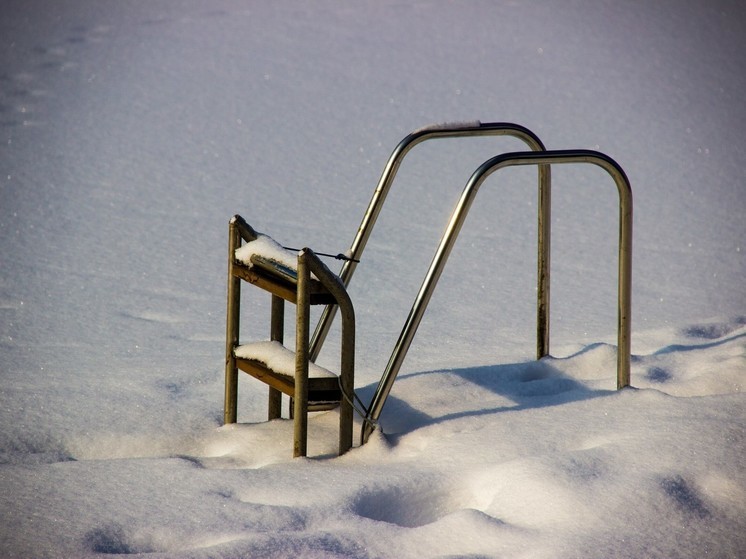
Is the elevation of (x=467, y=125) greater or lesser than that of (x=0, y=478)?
greater

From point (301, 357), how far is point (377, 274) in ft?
7.69

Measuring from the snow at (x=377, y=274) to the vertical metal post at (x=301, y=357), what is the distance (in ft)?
0.37

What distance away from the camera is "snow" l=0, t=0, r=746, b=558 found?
7.84 ft

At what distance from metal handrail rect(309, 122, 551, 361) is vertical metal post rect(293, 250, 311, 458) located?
52 cm

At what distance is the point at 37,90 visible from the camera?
311 inches

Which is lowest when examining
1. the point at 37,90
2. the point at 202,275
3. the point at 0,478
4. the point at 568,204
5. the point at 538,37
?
the point at 0,478

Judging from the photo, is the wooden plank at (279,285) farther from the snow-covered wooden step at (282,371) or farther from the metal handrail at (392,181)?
the metal handrail at (392,181)

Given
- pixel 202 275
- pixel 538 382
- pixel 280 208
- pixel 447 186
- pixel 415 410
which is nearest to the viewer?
pixel 415 410

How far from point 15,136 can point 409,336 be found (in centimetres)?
502

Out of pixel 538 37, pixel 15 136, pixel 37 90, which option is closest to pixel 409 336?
pixel 15 136

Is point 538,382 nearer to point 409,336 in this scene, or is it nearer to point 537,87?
point 409,336

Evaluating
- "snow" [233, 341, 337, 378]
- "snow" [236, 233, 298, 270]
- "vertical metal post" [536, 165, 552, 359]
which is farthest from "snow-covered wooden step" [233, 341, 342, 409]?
"vertical metal post" [536, 165, 552, 359]

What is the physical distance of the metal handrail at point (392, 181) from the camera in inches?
126

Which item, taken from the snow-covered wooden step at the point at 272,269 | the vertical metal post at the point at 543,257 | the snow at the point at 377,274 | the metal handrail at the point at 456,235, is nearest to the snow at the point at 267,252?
the snow-covered wooden step at the point at 272,269
